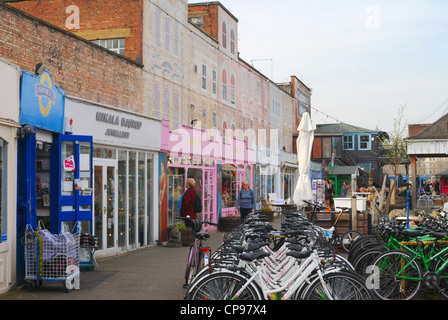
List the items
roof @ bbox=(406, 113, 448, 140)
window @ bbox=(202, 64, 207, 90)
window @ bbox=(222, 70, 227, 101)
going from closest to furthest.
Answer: window @ bbox=(202, 64, 207, 90)
window @ bbox=(222, 70, 227, 101)
roof @ bbox=(406, 113, 448, 140)

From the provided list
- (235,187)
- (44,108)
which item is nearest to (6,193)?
(44,108)

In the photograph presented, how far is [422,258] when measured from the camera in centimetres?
786

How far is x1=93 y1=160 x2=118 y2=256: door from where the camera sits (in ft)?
42.8

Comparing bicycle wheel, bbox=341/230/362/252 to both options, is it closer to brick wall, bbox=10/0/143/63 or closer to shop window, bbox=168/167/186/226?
shop window, bbox=168/167/186/226

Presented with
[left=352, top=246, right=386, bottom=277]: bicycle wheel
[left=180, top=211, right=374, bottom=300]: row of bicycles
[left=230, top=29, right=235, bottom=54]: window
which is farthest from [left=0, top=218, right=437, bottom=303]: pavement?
[left=230, top=29, right=235, bottom=54]: window

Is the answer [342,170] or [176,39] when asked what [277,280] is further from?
[342,170]

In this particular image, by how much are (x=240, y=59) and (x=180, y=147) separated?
1098cm

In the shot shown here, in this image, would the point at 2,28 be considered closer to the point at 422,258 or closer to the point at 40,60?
the point at 40,60

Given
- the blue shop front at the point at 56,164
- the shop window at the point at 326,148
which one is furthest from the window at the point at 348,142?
the blue shop front at the point at 56,164

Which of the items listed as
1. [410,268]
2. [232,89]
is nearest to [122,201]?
[410,268]

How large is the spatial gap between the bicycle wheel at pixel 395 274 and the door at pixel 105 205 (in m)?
7.13

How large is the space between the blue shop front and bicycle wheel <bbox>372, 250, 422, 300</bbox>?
550 centimetres

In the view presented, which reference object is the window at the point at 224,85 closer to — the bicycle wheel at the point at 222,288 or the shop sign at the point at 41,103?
the shop sign at the point at 41,103

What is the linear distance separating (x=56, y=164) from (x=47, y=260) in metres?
2.47
